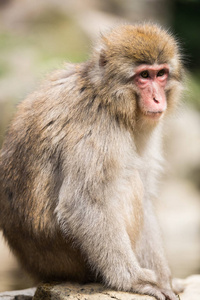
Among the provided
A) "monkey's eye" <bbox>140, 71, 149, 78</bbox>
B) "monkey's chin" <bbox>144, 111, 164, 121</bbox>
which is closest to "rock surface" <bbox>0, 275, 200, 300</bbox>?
"monkey's chin" <bbox>144, 111, 164, 121</bbox>

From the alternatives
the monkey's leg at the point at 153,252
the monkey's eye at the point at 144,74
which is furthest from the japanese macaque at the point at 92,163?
the monkey's leg at the point at 153,252

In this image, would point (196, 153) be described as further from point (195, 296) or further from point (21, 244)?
point (21, 244)

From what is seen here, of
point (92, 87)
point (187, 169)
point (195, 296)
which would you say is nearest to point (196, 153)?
point (187, 169)

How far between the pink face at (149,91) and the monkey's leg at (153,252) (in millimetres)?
1284

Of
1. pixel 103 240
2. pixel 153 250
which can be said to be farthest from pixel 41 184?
pixel 153 250

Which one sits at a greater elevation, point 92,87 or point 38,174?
point 92,87

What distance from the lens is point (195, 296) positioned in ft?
21.7

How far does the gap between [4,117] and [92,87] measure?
609 cm

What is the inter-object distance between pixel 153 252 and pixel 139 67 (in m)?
2.02

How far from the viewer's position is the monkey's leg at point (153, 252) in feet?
21.0

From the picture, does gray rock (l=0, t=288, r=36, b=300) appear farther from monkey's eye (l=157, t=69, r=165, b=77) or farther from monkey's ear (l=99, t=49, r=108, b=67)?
monkey's eye (l=157, t=69, r=165, b=77)

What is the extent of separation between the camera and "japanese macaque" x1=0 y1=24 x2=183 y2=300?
5535 millimetres

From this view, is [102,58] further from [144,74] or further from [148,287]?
[148,287]

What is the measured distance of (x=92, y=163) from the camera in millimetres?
5523
